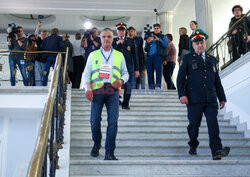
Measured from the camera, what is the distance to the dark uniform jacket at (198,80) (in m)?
4.81

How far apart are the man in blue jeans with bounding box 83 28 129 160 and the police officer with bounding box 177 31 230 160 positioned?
916mm

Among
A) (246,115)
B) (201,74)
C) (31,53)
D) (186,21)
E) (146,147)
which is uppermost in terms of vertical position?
(186,21)

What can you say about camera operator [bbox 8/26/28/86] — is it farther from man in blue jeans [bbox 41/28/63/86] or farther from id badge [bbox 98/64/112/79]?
id badge [bbox 98/64/112/79]

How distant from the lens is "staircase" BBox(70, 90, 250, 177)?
4086 mm

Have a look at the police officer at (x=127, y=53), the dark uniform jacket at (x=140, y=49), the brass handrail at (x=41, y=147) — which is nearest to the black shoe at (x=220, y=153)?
the brass handrail at (x=41, y=147)

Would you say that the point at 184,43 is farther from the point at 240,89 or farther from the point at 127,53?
the point at 127,53

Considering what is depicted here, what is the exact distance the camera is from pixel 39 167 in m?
1.89

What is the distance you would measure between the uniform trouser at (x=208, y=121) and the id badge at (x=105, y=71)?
1180 millimetres

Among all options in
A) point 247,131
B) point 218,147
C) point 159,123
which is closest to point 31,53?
point 159,123

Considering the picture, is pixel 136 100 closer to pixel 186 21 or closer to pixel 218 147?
pixel 218 147

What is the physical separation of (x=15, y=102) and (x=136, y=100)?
275cm

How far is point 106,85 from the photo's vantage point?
176 inches

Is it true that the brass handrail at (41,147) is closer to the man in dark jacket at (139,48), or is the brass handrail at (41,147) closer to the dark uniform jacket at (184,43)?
the man in dark jacket at (139,48)

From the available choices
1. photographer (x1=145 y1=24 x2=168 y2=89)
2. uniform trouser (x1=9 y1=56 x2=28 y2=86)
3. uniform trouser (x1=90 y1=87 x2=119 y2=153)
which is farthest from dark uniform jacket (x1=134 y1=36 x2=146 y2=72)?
uniform trouser (x1=90 y1=87 x2=119 y2=153)
